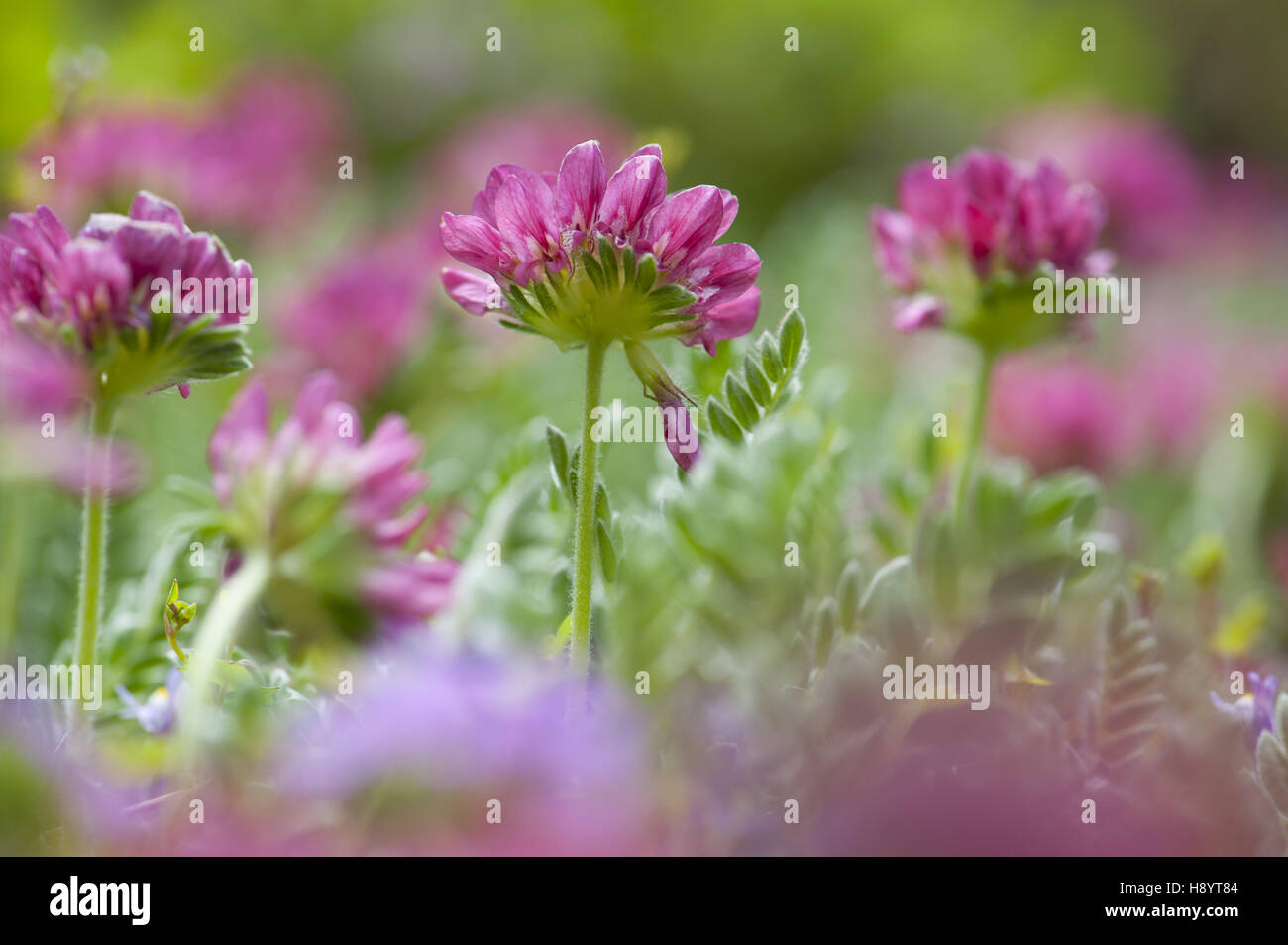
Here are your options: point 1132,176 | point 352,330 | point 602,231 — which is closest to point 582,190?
point 602,231

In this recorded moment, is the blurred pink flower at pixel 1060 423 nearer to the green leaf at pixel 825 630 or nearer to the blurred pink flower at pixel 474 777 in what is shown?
the green leaf at pixel 825 630

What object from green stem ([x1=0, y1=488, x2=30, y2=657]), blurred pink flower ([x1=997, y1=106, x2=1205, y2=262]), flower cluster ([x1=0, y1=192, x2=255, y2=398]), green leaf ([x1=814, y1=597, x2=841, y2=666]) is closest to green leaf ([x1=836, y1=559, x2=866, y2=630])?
green leaf ([x1=814, y1=597, x2=841, y2=666])

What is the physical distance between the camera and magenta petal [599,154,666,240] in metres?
0.39

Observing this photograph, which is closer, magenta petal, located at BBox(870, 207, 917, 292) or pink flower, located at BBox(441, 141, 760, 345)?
pink flower, located at BBox(441, 141, 760, 345)

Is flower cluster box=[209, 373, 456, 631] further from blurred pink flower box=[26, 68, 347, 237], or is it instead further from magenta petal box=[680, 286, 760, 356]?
blurred pink flower box=[26, 68, 347, 237]

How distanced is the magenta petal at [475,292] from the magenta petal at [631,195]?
0.05 m

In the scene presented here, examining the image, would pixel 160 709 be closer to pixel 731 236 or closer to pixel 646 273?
pixel 646 273

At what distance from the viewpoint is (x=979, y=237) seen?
560mm

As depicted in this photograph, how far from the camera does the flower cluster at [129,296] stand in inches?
15.6

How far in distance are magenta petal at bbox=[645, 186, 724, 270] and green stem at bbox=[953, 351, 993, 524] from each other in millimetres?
215

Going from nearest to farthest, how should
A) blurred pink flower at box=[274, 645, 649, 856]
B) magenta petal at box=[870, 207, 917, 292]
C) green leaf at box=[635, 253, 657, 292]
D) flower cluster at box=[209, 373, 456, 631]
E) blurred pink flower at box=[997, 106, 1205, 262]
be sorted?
blurred pink flower at box=[274, 645, 649, 856] → green leaf at box=[635, 253, 657, 292] → flower cluster at box=[209, 373, 456, 631] → magenta petal at box=[870, 207, 917, 292] → blurred pink flower at box=[997, 106, 1205, 262]

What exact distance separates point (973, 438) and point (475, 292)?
0.26m
